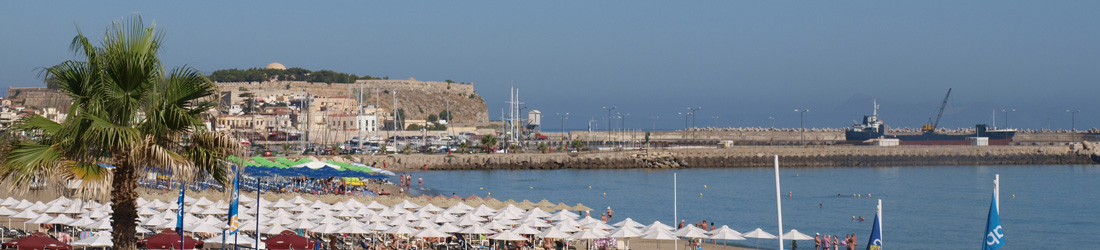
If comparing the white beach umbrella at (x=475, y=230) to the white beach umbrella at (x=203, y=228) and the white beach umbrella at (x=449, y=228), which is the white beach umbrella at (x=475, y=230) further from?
the white beach umbrella at (x=203, y=228)

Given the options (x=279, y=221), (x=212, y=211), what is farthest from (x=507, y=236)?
(x=212, y=211)

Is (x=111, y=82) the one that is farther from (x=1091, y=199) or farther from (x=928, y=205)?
(x=1091, y=199)

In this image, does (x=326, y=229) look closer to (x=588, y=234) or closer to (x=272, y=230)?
(x=272, y=230)

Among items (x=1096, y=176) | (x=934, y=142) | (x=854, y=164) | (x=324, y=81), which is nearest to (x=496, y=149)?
(x=854, y=164)

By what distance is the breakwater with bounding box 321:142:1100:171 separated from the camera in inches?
2995

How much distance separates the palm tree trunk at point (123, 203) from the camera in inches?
311

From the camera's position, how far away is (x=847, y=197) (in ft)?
172

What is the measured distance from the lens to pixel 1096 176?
74.1m

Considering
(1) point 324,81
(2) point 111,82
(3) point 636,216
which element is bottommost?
(3) point 636,216

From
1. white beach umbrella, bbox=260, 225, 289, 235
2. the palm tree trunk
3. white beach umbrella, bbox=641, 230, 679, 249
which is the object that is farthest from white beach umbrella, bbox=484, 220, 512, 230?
the palm tree trunk

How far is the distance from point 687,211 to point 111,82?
38.1 metres

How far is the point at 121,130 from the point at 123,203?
2.03 feet

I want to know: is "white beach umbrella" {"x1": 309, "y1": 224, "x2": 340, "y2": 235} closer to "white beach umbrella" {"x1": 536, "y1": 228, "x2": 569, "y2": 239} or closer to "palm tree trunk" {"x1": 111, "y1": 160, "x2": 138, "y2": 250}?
"white beach umbrella" {"x1": 536, "y1": 228, "x2": 569, "y2": 239}

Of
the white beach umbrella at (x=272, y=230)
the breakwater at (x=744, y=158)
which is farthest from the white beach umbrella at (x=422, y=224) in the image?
the breakwater at (x=744, y=158)
